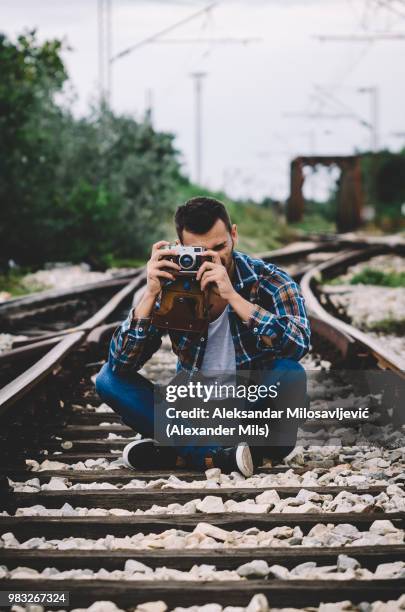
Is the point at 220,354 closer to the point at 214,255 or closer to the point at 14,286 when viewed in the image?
the point at 214,255

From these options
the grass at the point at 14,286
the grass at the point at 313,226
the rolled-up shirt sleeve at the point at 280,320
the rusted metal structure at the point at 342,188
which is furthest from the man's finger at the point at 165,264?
the grass at the point at 313,226

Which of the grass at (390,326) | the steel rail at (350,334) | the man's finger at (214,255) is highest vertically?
the man's finger at (214,255)

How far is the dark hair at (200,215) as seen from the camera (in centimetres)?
316

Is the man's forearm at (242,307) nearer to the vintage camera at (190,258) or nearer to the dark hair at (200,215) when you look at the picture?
the vintage camera at (190,258)

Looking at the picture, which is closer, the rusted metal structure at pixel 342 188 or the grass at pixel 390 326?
the grass at pixel 390 326

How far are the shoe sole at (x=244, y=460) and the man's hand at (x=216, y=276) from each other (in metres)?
0.59

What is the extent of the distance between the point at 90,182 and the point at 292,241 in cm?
1134

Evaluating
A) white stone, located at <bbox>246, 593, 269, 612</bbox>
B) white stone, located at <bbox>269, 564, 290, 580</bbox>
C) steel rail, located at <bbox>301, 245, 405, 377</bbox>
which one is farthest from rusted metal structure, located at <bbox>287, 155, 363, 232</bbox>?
white stone, located at <bbox>246, 593, 269, 612</bbox>

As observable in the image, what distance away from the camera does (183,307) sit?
3227 mm

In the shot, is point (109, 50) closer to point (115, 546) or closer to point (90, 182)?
point (90, 182)

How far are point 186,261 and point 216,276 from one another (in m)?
0.13

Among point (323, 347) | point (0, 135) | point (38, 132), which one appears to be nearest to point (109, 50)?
point (38, 132)

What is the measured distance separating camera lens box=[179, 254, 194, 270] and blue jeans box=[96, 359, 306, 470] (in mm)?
556

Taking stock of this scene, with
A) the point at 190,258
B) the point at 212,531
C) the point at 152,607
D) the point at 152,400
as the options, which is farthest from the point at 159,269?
the point at 152,607
